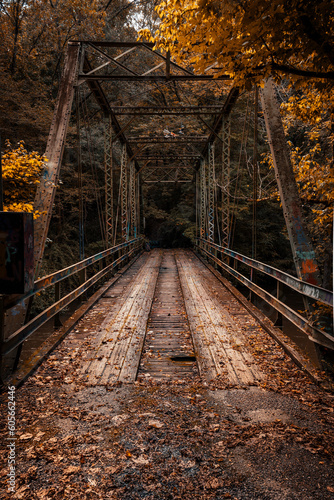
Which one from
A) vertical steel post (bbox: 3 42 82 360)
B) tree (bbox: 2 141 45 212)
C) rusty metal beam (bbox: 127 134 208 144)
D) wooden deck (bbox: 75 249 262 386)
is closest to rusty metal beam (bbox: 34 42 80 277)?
vertical steel post (bbox: 3 42 82 360)

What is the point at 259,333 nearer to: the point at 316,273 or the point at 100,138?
the point at 316,273

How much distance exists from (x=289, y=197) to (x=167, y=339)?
2.79 metres

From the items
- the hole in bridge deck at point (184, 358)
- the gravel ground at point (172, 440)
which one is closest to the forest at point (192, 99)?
the gravel ground at point (172, 440)

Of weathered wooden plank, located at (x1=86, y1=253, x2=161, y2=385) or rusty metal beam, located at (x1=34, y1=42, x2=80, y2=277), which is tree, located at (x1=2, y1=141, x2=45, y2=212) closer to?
rusty metal beam, located at (x1=34, y1=42, x2=80, y2=277)

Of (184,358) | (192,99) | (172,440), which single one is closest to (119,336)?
(184,358)

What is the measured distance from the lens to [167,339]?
17.6ft

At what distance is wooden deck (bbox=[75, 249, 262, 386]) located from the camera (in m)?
4.12

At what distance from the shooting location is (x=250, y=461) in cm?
249

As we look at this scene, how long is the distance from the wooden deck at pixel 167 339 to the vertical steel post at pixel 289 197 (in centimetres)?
141

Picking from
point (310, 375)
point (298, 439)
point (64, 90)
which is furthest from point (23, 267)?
point (64, 90)

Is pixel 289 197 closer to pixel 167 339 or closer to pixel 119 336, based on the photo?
pixel 167 339

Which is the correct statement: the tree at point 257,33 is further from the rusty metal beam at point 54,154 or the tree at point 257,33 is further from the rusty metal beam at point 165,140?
the rusty metal beam at point 165,140

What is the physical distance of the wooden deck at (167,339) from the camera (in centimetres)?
412

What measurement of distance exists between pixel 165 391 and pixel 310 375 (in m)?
1.58
